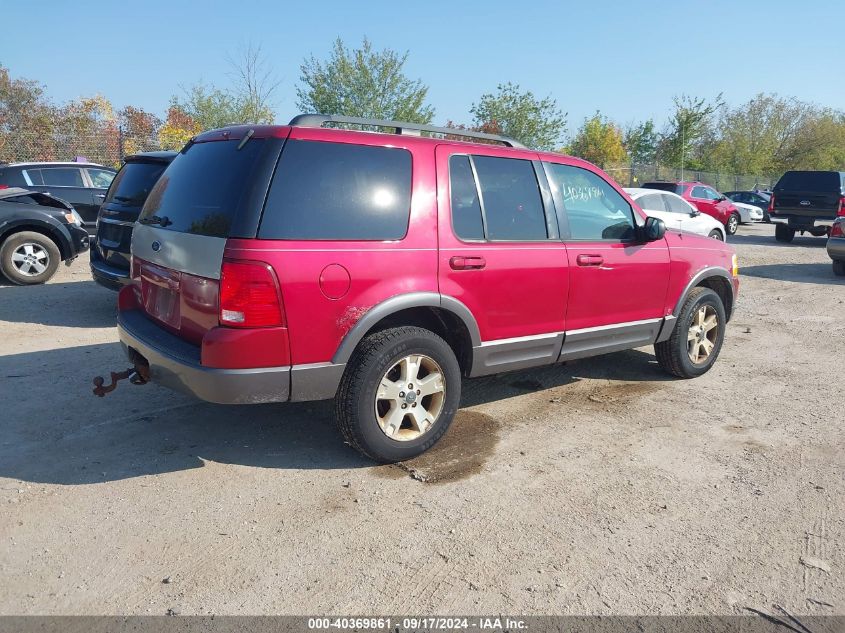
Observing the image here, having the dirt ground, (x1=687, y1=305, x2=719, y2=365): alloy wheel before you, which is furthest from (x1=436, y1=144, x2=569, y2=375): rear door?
(x1=687, y1=305, x2=719, y2=365): alloy wheel

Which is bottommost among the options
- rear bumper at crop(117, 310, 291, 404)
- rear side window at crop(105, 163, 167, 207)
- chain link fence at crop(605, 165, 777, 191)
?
rear bumper at crop(117, 310, 291, 404)

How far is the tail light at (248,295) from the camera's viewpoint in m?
3.21

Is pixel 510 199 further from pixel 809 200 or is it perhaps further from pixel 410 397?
pixel 809 200

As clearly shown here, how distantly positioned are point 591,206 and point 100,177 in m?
9.74

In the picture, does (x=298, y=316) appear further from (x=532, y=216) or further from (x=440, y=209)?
(x=532, y=216)

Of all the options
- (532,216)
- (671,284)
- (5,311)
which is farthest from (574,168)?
(5,311)

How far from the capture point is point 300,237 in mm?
3350

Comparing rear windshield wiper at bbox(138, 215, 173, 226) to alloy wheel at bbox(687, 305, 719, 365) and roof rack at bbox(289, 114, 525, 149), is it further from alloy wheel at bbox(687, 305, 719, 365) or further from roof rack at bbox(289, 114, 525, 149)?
alloy wheel at bbox(687, 305, 719, 365)

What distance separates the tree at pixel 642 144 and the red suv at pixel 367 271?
51.2 metres

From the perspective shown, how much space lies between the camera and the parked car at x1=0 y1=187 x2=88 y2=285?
29.4ft

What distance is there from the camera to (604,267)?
474cm

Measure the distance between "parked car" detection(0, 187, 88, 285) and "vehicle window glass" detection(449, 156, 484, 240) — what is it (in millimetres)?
7409

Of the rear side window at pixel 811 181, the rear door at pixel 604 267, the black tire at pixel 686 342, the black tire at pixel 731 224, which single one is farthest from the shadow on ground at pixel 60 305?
the black tire at pixel 731 224

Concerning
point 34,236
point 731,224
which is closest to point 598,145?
point 731,224
